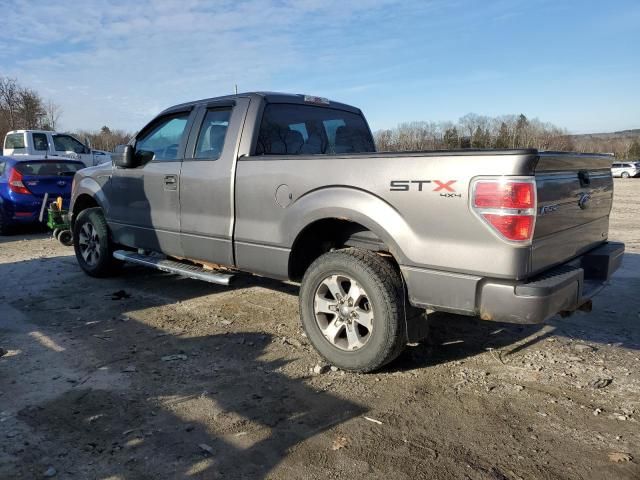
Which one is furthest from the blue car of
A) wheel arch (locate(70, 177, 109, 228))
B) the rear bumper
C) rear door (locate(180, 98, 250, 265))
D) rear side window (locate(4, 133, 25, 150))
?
the rear bumper

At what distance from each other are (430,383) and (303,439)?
1157 millimetres

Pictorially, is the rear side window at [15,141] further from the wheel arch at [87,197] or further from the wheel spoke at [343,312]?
the wheel spoke at [343,312]

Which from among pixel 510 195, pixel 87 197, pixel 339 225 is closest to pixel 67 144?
pixel 87 197

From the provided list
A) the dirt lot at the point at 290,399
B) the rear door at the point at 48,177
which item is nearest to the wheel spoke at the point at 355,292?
the dirt lot at the point at 290,399

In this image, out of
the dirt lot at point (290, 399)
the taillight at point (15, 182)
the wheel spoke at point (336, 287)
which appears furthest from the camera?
the taillight at point (15, 182)

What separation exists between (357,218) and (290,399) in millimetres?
1305

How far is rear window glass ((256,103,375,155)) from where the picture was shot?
15.4 ft

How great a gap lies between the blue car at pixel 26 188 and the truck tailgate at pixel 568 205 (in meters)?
9.39

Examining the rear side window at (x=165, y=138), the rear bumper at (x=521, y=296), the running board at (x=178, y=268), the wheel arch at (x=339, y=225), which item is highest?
the rear side window at (x=165, y=138)

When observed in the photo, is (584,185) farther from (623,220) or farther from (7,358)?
(623,220)

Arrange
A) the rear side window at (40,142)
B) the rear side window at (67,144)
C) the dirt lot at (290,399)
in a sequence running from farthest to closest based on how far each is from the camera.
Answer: the rear side window at (67,144) → the rear side window at (40,142) → the dirt lot at (290,399)

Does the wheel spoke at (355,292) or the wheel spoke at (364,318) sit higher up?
the wheel spoke at (355,292)

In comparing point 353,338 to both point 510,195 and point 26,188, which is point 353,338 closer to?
point 510,195

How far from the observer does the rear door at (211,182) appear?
15.1ft
